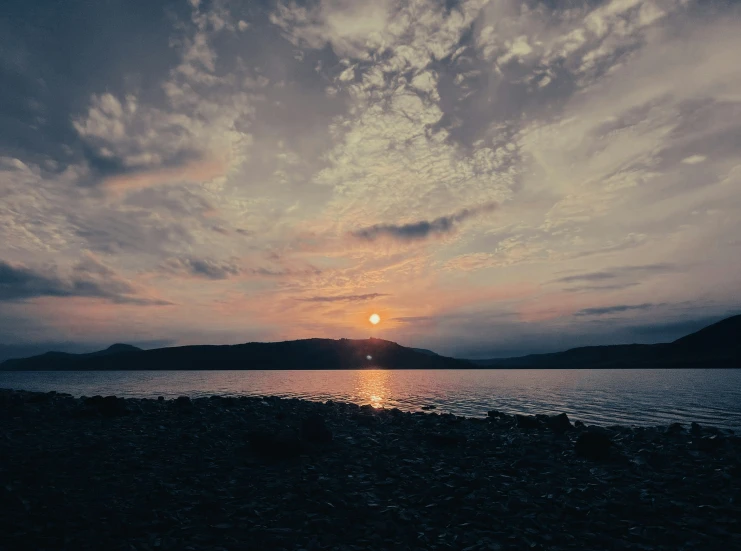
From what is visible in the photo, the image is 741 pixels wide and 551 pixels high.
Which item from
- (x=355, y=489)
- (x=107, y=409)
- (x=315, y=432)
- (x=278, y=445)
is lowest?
(x=355, y=489)

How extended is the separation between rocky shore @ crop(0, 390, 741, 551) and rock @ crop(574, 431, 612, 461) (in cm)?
6

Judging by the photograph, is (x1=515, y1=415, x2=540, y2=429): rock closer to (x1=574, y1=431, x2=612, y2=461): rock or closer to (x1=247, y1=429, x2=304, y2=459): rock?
(x1=574, y1=431, x2=612, y2=461): rock

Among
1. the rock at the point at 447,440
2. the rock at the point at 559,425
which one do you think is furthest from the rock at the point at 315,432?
the rock at the point at 559,425

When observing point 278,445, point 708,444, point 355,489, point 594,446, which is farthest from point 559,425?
→ point 278,445

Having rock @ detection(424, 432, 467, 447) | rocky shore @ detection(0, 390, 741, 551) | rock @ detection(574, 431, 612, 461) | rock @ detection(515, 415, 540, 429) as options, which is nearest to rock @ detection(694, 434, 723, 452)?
rocky shore @ detection(0, 390, 741, 551)

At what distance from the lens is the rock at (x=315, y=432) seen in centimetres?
2060

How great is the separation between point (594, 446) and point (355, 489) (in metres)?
12.2

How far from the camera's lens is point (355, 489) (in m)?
14.5

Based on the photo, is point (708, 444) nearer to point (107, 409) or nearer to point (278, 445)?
point (278, 445)

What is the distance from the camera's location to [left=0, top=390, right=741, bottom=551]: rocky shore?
10.9 meters

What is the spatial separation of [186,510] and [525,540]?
9631 millimetres

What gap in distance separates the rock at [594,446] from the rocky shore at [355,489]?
6 cm

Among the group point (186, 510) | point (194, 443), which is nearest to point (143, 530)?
point (186, 510)

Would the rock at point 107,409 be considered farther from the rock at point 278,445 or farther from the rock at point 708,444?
the rock at point 708,444
